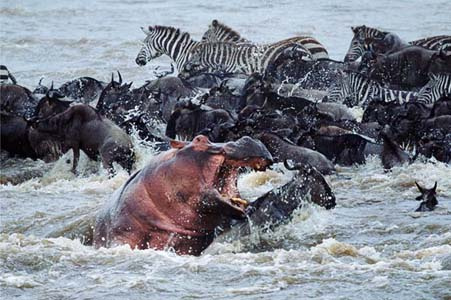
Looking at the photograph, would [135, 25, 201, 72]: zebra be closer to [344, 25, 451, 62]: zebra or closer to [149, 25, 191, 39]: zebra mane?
[149, 25, 191, 39]: zebra mane

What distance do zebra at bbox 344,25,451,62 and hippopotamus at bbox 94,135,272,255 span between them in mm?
12045

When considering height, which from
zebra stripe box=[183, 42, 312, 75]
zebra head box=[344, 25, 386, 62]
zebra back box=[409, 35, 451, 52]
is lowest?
zebra stripe box=[183, 42, 312, 75]

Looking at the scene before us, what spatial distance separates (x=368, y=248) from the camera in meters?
9.10

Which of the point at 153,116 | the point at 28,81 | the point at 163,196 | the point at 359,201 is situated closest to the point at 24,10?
the point at 28,81

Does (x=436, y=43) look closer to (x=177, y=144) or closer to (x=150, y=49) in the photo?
(x=150, y=49)

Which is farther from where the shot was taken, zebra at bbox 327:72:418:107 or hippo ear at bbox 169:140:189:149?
zebra at bbox 327:72:418:107

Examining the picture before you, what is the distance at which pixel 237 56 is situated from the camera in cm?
2222

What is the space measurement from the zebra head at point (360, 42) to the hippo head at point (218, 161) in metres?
13.2

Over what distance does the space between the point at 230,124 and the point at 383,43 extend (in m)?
8.01

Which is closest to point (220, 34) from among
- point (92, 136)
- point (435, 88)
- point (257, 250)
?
point (435, 88)

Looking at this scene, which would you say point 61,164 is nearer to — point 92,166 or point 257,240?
point 92,166

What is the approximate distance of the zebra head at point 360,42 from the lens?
21703 mm

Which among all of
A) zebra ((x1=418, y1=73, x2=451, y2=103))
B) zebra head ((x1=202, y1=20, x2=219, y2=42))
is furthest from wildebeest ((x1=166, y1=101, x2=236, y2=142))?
zebra head ((x1=202, y1=20, x2=219, y2=42))

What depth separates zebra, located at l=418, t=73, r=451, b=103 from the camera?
17.6 metres
